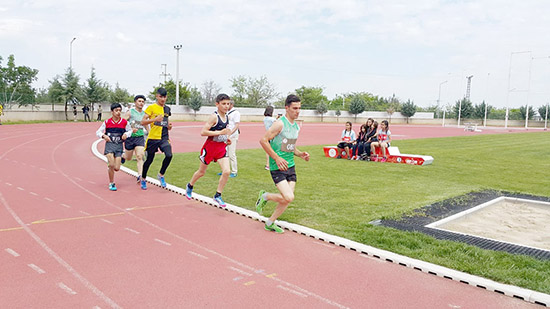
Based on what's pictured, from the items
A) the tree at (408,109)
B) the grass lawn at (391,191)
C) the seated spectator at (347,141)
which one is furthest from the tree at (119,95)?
the tree at (408,109)

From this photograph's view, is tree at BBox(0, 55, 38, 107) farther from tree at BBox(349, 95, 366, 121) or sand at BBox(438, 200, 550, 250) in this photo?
sand at BBox(438, 200, 550, 250)

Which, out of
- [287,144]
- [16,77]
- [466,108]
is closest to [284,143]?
[287,144]

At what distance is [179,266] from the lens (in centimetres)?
479

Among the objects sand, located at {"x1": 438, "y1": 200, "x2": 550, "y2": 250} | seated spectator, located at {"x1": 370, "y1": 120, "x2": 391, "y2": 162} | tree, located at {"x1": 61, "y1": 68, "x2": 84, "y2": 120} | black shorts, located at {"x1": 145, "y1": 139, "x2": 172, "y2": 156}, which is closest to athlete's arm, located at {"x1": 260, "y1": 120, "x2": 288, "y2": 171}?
sand, located at {"x1": 438, "y1": 200, "x2": 550, "y2": 250}

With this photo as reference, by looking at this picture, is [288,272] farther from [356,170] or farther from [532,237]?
[356,170]

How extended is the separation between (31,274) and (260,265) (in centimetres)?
239

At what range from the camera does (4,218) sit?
21.6 ft

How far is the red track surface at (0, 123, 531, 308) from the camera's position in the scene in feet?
13.2

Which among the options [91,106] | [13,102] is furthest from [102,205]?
[91,106]

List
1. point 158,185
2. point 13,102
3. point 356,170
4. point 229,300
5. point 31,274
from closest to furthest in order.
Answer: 1. point 229,300
2. point 31,274
3. point 158,185
4. point 356,170
5. point 13,102

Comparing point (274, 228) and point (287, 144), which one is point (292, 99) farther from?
point (274, 228)

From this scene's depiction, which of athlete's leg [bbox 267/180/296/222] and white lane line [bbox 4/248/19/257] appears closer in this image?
white lane line [bbox 4/248/19/257]

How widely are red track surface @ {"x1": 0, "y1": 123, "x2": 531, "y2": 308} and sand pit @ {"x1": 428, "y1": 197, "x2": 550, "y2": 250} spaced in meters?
2.35

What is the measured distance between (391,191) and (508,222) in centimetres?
266
